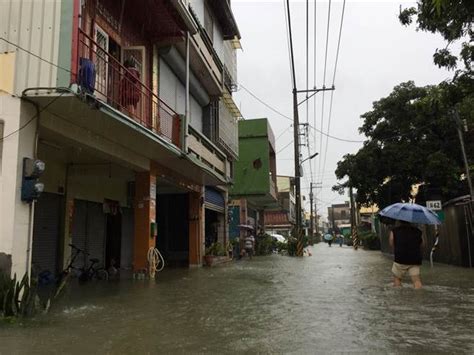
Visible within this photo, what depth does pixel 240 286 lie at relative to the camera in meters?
11.7

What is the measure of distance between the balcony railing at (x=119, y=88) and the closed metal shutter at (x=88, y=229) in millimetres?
3662

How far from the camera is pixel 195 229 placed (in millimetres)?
19156

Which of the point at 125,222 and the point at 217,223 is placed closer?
the point at 125,222

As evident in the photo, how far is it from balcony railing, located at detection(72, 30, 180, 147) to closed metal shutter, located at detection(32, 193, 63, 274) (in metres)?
3.35

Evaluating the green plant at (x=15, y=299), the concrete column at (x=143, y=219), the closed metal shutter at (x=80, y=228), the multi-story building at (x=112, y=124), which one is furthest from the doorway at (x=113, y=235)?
the green plant at (x=15, y=299)

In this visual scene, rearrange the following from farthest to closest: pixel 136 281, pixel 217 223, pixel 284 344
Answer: pixel 217 223
pixel 136 281
pixel 284 344

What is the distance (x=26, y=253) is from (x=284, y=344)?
4.54 meters

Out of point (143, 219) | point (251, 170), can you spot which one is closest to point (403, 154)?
point (251, 170)

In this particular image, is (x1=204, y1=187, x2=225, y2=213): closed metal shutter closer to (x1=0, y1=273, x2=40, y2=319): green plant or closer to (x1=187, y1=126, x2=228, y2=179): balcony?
(x1=187, y1=126, x2=228, y2=179): balcony

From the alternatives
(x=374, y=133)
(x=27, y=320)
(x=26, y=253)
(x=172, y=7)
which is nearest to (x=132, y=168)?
(x=172, y=7)

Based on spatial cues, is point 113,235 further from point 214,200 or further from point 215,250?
point 214,200

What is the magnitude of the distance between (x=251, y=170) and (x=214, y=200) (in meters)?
10.5

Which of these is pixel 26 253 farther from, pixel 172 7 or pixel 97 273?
pixel 172 7

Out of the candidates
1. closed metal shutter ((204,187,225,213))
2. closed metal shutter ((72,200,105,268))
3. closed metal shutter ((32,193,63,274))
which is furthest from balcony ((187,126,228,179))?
closed metal shutter ((32,193,63,274))
